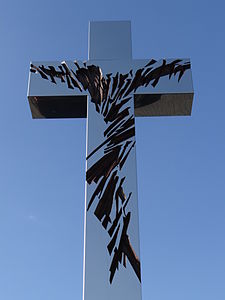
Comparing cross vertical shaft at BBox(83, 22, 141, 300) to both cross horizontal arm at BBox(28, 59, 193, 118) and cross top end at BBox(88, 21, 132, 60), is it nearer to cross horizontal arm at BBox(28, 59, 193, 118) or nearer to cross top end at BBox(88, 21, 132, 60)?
cross horizontal arm at BBox(28, 59, 193, 118)

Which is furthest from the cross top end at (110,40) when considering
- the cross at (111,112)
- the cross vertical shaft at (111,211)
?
the cross vertical shaft at (111,211)

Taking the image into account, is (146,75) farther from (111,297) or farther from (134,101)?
(111,297)

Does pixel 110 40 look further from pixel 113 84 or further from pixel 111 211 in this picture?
pixel 111 211

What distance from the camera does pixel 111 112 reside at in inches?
184

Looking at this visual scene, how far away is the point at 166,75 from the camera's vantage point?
16.5ft

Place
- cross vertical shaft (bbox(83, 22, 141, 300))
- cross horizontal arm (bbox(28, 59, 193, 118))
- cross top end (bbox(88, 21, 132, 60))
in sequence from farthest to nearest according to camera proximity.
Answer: cross top end (bbox(88, 21, 132, 60)), cross horizontal arm (bbox(28, 59, 193, 118)), cross vertical shaft (bbox(83, 22, 141, 300))

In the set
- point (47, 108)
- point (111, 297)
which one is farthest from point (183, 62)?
point (111, 297)

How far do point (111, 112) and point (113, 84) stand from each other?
1.16ft

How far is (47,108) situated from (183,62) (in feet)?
4.70

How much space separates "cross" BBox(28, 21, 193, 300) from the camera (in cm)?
389

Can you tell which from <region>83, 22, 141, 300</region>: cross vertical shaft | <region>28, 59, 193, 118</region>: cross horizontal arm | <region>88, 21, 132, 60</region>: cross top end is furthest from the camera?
<region>88, 21, 132, 60</region>: cross top end

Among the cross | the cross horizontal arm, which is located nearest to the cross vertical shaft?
the cross

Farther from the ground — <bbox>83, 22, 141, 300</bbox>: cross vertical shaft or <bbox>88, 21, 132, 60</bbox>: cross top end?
<bbox>88, 21, 132, 60</bbox>: cross top end

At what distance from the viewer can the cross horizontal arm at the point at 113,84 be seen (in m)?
4.91
